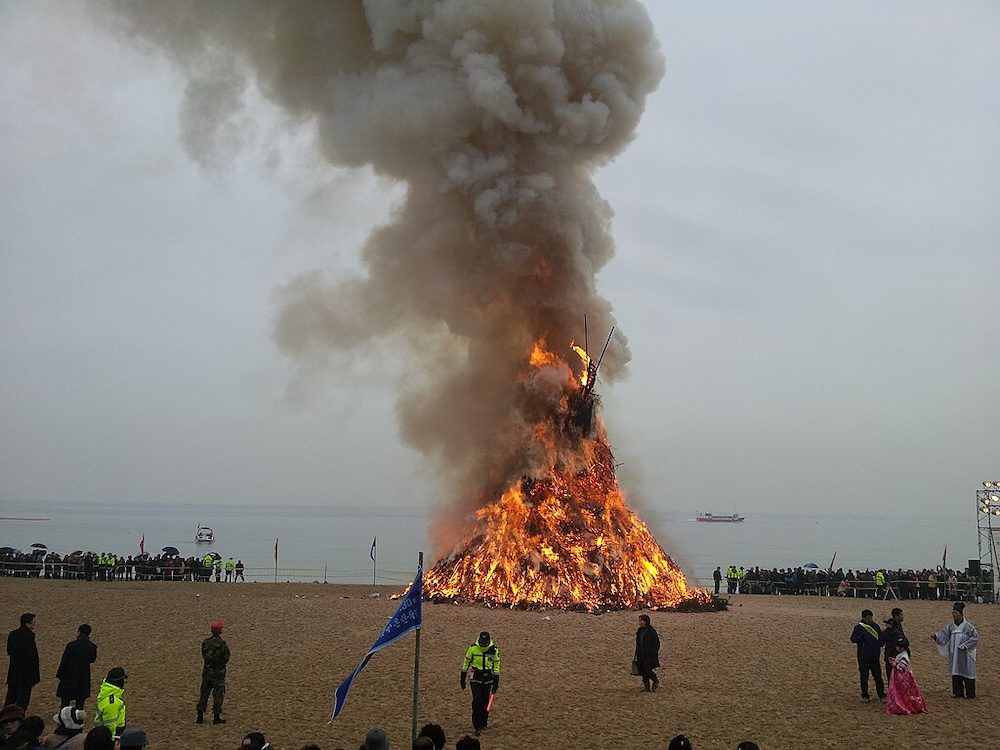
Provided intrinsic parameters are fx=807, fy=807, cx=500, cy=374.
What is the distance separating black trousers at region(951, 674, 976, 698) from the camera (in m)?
13.3

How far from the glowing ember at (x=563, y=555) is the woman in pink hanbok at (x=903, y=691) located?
1216 centimetres

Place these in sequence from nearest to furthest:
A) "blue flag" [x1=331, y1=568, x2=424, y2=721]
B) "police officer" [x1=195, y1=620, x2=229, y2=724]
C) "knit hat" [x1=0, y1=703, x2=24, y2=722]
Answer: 1. "knit hat" [x1=0, y1=703, x2=24, y2=722]
2. "blue flag" [x1=331, y1=568, x2=424, y2=721]
3. "police officer" [x1=195, y1=620, x2=229, y2=724]

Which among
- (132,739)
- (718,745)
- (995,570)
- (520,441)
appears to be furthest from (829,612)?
(132,739)

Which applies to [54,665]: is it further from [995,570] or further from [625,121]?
[995,570]

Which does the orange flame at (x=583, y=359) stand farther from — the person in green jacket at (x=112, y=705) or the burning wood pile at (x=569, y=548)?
the person in green jacket at (x=112, y=705)

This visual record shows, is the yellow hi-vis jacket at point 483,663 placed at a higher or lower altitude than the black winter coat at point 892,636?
lower

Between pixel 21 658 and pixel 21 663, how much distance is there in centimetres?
7

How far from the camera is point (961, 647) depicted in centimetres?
1318

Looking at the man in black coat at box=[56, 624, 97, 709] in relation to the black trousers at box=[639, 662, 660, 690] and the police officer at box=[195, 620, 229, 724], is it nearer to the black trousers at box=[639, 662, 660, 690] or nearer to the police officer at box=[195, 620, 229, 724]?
the police officer at box=[195, 620, 229, 724]

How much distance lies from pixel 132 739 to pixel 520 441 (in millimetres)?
22811

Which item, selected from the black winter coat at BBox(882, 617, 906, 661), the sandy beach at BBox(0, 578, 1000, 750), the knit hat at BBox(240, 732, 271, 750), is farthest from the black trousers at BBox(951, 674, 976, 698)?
the knit hat at BBox(240, 732, 271, 750)

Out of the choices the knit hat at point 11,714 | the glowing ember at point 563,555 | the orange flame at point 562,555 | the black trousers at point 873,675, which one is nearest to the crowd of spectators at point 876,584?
the glowing ember at point 563,555

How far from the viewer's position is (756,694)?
13.9m

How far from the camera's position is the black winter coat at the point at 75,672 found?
10789 mm
